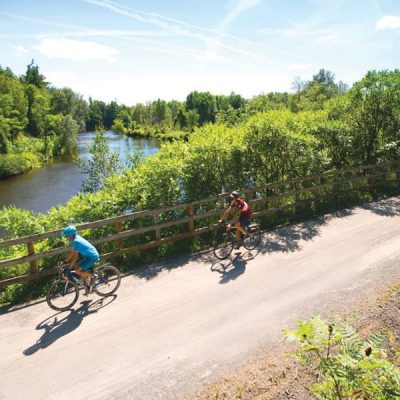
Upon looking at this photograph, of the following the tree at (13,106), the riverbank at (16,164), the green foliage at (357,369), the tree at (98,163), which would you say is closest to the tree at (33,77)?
the tree at (13,106)

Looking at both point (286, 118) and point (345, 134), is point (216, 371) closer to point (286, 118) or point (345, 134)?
point (286, 118)

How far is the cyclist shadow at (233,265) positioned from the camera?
385 inches

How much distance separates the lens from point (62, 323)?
7820mm

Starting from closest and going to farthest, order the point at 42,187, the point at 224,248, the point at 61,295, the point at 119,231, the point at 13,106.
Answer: the point at 61,295 < the point at 119,231 < the point at 224,248 < the point at 42,187 < the point at 13,106

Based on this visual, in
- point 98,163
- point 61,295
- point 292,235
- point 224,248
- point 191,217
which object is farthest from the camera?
point 98,163

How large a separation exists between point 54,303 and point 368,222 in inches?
449

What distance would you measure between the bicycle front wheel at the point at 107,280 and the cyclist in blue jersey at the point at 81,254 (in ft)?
0.85

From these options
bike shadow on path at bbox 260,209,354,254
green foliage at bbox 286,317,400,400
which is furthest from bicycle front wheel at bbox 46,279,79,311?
green foliage at bbox 286,317,400,400

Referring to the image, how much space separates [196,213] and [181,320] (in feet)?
18.6

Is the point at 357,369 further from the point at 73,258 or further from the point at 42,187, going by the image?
the point at 42,187

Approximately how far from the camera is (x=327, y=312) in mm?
7926

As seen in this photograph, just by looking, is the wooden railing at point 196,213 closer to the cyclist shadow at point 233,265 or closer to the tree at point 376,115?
the tree at point 376,115

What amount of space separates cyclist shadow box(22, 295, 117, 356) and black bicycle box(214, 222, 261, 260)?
370cm

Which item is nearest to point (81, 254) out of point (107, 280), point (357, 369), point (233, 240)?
point (107, 280)
